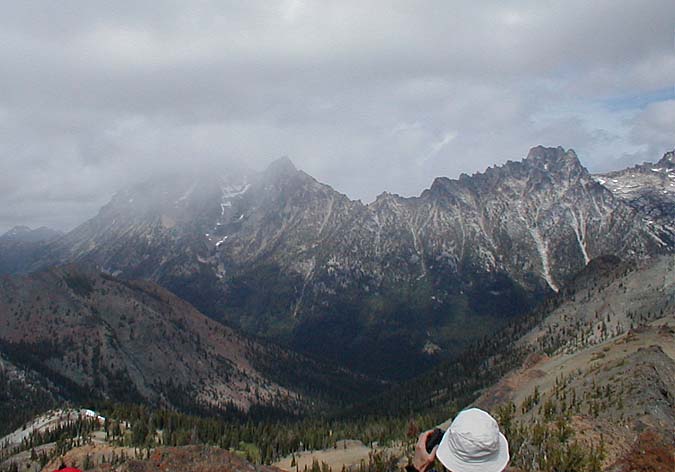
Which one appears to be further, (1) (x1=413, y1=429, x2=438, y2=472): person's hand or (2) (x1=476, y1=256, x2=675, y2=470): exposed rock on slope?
(2) (x1=476, y1=256, x2=675, y2=470): exposed rock on slope

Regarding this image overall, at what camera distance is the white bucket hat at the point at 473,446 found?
14984 mm

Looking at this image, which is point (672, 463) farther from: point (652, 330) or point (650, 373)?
point (652, 330)

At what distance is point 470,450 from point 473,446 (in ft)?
0.42

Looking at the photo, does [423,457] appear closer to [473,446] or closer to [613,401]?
[473,446]

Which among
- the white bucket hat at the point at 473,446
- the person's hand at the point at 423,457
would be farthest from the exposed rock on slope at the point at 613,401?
the person's hand at the point at 423,457

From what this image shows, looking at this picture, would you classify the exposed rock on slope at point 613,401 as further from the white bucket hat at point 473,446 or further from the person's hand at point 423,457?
the person's hand at point 423,457

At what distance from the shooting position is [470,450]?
49.1 feet

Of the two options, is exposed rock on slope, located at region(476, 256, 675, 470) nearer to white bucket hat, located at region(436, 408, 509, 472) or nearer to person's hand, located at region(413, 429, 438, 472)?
white bucket hat, located at region(436, 408, 509, 472)

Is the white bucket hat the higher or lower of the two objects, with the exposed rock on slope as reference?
higher

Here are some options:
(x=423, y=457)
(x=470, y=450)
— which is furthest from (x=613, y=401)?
(x=423, y=457)

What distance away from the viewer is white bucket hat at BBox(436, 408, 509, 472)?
14984mm

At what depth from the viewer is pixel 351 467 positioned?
150500 mm

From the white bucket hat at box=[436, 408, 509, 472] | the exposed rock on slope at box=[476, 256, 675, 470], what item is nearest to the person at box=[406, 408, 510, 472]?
the white bucket hat at box=[436, 408, 509, 472]

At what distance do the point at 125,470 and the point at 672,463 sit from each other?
55571mm
